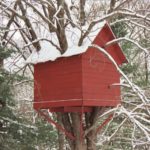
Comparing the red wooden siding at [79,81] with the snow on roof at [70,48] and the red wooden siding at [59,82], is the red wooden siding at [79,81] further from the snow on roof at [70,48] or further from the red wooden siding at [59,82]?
the snow on roof at [70,48]

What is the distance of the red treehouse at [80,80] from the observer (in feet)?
20.6

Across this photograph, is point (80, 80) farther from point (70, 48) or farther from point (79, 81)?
point (70, 48)

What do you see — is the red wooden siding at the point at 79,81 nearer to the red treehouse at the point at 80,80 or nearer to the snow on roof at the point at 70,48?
the red treehouse at the point at 80,80

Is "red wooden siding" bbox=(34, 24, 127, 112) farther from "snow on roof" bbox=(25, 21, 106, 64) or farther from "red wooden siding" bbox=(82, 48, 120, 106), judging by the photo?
"snow on roof" bbox=(25, 21, 106, 64)

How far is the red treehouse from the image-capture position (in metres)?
6.28

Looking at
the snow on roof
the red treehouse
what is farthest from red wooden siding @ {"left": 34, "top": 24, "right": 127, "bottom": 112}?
the snow on roof

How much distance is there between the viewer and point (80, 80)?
20.5 ft

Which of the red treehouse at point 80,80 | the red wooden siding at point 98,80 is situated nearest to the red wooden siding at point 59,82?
the red treehouse at point 80,80

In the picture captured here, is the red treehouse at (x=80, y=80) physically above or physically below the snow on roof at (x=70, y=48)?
below

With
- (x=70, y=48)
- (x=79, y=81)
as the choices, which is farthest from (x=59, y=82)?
(x=70, y=48)

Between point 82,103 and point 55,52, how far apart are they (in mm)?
1173

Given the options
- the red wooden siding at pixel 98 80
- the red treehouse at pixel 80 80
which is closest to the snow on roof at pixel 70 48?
the red treehouse at pixel 80 80

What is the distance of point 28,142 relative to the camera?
816 cm

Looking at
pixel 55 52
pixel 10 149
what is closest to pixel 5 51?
pixel 55 52
